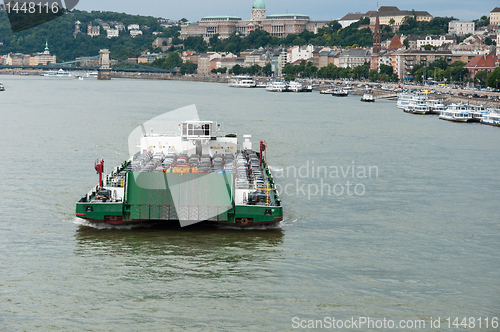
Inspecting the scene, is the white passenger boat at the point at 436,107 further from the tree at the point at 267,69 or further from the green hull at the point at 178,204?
the tree at the point at 267,69

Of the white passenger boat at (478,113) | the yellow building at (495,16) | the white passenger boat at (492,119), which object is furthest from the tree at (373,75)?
the white passenger boat at (492,119)

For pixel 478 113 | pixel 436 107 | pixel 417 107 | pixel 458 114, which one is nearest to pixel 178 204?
pixel 458 114

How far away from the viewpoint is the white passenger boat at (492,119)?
46156 mm

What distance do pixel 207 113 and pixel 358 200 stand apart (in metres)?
32.4

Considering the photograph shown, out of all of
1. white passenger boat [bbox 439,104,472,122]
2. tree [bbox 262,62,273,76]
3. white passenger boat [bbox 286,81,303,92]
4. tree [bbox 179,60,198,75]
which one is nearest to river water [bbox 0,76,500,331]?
white passenger boat [bbox 439,104,472,122]

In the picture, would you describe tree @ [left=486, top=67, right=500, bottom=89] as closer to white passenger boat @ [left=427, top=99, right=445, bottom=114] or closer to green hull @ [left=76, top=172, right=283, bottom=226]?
white passenger boat @ [left=427, top=99, right=445, bottom=114]

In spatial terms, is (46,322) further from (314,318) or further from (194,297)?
(314,318)

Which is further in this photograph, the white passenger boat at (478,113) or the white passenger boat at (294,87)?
the white passenger boat at (294,87)

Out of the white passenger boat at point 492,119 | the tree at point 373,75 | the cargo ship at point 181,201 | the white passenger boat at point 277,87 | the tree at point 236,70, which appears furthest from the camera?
the tree at point 236,70

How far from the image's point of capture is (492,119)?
153 ft
